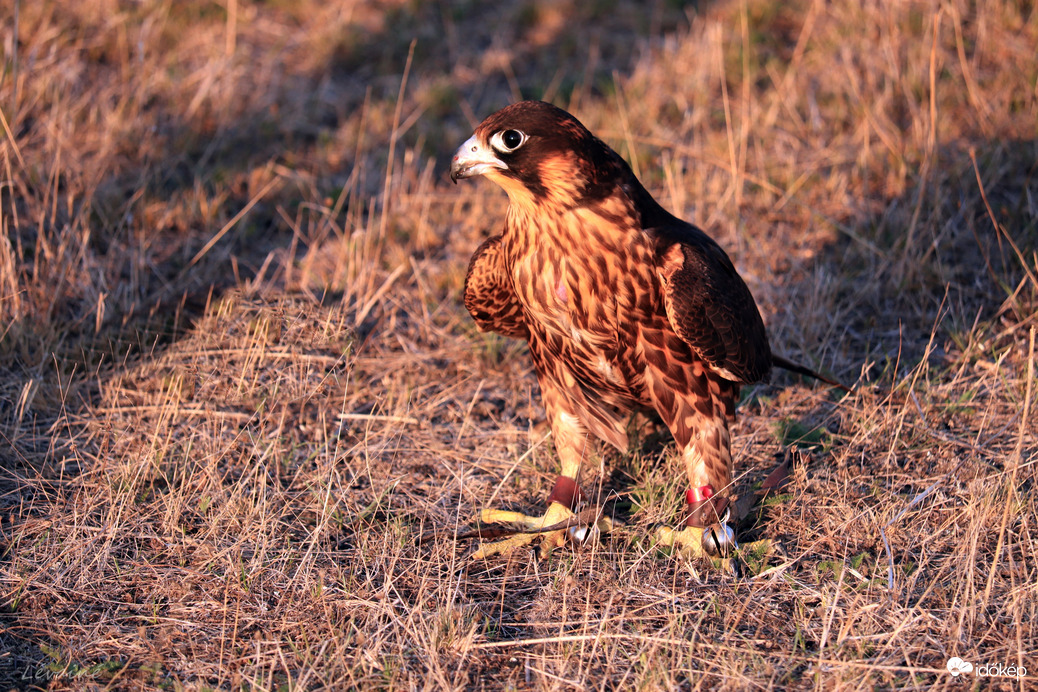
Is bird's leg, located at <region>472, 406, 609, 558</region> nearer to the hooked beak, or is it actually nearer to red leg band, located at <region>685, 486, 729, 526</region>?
red leg band, located at <region>685, 486, 729, 526</region>

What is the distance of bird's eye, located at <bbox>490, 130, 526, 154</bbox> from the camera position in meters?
2.70

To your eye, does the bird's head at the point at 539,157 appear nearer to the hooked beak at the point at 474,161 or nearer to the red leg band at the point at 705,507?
the hooked beak at the point at 474,161

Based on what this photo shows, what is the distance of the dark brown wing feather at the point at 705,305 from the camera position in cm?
278

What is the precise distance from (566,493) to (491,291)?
815mm

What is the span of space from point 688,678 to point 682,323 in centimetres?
108

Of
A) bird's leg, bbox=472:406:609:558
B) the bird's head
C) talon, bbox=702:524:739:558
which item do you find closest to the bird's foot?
bird's leg, bbox=472:406:609:558

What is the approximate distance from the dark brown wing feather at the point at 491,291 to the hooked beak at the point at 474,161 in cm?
43

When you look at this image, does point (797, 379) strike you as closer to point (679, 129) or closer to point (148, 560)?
point (679, 129)

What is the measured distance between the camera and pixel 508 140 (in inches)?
107

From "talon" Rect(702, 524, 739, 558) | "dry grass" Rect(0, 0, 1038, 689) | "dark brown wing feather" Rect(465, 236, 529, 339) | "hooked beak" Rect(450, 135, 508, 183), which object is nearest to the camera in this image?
"dry grass" Rect(0, 0, 1038, 689)

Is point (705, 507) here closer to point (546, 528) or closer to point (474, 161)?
point (546, 528)

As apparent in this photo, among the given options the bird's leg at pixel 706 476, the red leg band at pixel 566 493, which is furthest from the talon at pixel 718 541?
the red leg band at pixel 566 493

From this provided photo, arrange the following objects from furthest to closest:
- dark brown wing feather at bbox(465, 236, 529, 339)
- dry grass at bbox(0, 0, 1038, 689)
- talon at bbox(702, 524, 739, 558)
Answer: dark brown wing feather at bbox(465, 236, 529, 339)
talon at bbox(702, 524, 739, 558)
dry grass at bbox(0, 0, 1038, 689)

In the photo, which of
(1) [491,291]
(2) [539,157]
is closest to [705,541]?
(1) [491,291]
